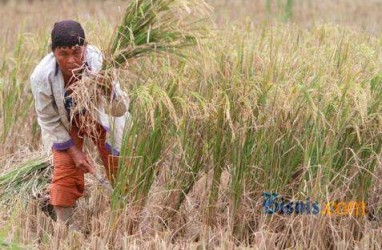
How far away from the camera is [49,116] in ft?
12.7

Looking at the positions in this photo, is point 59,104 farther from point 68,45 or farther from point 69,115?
point 68,45

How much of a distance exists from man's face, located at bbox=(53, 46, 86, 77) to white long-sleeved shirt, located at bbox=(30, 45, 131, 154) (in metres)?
0.04

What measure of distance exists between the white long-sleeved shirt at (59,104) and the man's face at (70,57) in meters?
0.04

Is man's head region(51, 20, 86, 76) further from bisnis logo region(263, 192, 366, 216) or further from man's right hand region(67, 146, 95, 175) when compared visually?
bisnis logo region(263, 192, 366, 216)

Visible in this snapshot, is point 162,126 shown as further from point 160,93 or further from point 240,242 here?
point 240,242

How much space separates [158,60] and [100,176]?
1.99 feet

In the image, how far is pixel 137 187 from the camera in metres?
3.75

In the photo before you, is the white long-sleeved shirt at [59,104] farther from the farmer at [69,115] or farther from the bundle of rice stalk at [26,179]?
the bundle of rice stalk at [26,179]

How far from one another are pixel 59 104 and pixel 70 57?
0.25 m

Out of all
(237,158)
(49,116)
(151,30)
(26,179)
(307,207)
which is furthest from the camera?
(26,179)

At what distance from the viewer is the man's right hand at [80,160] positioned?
3.86 m

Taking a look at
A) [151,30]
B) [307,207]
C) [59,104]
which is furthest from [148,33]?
[307,207]

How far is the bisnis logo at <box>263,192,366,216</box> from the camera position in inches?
139

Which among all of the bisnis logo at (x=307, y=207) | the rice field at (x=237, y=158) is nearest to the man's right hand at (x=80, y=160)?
the rice field at (x=237, y=158)
